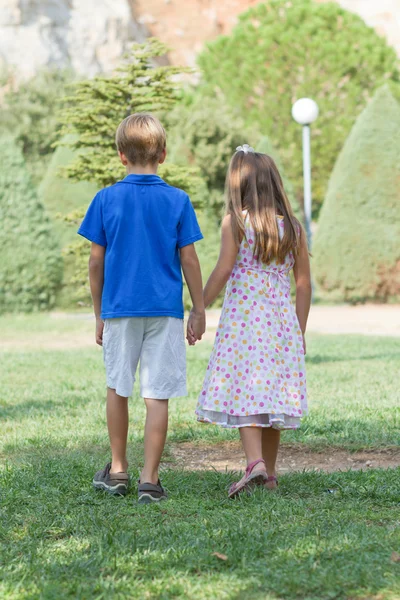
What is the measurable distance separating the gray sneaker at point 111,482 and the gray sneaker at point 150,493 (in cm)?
12

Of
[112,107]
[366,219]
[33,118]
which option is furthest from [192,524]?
[33,118]

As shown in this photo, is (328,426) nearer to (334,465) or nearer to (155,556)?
(334,465)

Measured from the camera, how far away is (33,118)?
89.2 feet

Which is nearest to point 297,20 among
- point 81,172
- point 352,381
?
point 81,172

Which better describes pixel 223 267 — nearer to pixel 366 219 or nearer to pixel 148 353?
pixel 148 353

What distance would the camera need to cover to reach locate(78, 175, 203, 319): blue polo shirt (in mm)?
3527

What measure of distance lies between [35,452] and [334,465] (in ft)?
5.07

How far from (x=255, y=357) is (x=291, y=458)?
1.13 meters

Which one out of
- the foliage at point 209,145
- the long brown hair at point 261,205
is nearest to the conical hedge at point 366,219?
the foliage at point 209,145

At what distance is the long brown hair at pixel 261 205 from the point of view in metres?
3.74

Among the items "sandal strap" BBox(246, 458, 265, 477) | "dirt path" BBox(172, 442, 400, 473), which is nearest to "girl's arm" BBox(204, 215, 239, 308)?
"sandal strap" BBox(246, 458, 265, 477)

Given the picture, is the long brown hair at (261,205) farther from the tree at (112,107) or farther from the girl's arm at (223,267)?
the tree at (112,107)

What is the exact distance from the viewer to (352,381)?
7.06 m

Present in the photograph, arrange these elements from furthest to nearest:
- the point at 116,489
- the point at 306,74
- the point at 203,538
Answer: the point at 306,74 → the point at 116,489 → the point at 203,538
